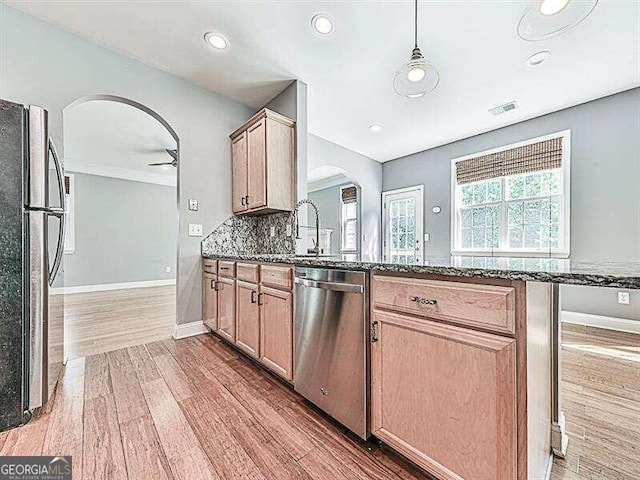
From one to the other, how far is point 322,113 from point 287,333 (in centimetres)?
312

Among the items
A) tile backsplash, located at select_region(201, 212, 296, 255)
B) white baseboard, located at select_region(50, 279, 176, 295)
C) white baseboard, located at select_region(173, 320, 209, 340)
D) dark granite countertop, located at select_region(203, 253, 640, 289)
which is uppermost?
tile backsplash, located at select_region(201, 212, 296, 255)

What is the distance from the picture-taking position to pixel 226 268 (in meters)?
2.57

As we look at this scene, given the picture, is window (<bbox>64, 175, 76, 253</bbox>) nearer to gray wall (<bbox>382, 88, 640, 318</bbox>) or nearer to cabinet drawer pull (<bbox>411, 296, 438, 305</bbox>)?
cabinet drawer pull (<bbox>411, 296, 438, 305</bbox>)

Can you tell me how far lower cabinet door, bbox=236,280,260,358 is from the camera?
6.93 ft

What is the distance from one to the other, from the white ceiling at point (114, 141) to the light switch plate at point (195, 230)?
153 centimetres

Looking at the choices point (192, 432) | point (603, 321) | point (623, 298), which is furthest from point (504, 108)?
point (192, 432)

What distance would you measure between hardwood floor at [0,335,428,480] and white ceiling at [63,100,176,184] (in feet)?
8.66

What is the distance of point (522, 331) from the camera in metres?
0.85

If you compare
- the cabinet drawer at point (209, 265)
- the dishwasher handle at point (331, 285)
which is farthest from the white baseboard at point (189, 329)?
the dishwasher handle at point (331, 285)

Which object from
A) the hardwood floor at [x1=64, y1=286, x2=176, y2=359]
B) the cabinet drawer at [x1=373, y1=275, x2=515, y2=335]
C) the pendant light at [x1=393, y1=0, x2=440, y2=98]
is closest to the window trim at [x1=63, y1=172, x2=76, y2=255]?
the hardwood floor at [x1=64, y1=286, x2=176, y2=359]

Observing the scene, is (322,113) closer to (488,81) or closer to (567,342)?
(488,81)

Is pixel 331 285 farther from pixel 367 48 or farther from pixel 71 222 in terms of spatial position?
pixel 71 222

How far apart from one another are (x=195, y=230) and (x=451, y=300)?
9.09 feet

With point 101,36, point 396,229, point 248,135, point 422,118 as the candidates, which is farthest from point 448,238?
point 101,36
